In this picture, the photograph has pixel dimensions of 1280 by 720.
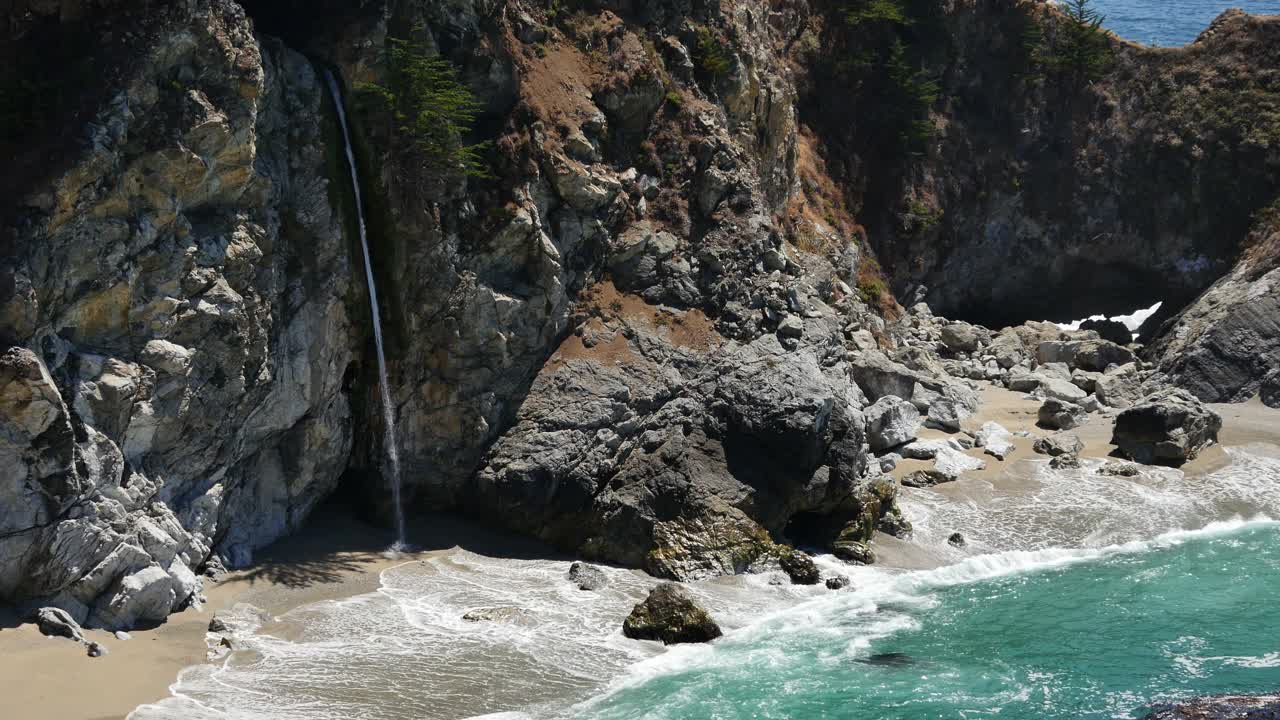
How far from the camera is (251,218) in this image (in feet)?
71.8

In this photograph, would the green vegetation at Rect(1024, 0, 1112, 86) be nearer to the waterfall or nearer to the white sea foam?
the white sea foam

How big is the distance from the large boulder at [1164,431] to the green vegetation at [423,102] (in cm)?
1939

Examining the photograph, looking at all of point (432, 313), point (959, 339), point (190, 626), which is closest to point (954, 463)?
point (959, 339)

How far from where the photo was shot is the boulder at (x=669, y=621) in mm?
20047

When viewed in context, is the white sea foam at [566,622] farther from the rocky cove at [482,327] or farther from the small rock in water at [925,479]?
the rocky cove at [482,327]

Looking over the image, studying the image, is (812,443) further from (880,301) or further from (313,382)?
(880,301)

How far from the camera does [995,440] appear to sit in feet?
106

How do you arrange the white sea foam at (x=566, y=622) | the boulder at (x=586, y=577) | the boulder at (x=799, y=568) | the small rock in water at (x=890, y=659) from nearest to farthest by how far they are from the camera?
the white sea foam at (x=566, y=622) < the small rock in water at (x=890, y=659) < the boulder at (x=586, y=577) < the boulder at (x=799, y=568)

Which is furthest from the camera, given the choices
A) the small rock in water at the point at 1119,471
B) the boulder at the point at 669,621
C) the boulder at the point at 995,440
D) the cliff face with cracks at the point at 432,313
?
the boulder at the point at 995,440

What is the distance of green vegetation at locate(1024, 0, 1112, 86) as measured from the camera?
164ft

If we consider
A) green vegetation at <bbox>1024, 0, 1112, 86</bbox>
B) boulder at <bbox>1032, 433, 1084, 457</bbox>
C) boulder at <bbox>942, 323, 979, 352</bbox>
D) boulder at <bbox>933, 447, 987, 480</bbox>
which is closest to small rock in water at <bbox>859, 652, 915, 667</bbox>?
boulder at <bbox>933, 447, 987, 480</bbox>

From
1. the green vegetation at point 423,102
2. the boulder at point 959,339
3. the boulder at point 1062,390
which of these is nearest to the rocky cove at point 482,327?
the boulder at point 1062,390

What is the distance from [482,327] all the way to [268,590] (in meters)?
7.24

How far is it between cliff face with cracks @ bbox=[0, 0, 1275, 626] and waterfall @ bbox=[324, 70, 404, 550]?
246 mm
